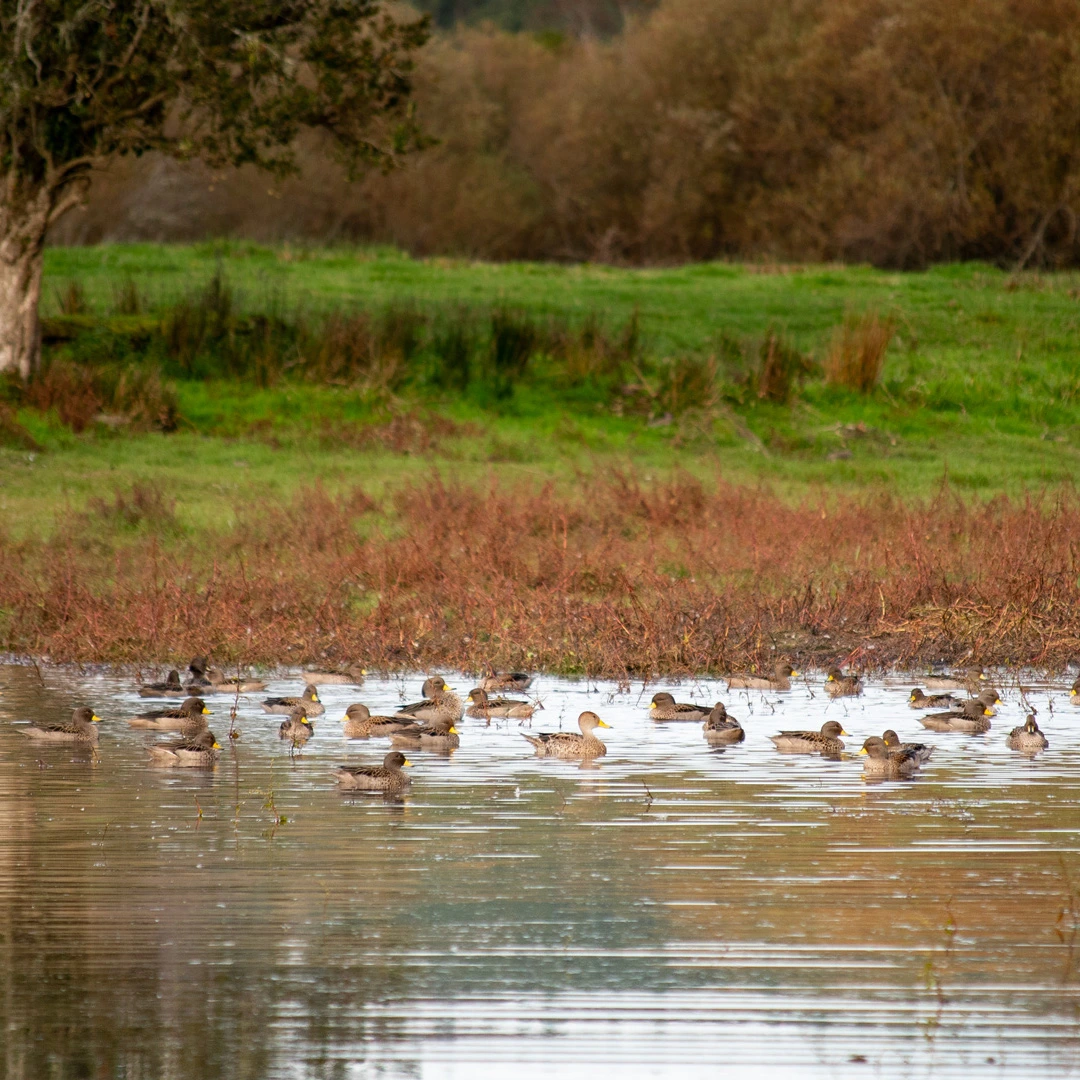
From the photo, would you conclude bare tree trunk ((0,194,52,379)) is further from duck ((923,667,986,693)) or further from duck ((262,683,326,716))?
duck ((923,667,986,693))

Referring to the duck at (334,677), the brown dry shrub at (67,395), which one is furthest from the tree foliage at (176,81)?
the duck at (334,677)

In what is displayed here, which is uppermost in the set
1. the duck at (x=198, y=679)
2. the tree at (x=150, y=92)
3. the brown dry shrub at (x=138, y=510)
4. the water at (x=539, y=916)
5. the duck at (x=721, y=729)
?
the tree at (x=150, y=92)

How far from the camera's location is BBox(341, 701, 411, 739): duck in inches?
436

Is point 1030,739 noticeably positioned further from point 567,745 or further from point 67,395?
point 67,395

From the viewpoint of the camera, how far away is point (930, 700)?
488 inches

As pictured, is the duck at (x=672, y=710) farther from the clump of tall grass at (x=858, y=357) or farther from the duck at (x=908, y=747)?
the clump of tall grass at (x=858, y=357)

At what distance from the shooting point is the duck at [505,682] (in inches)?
508

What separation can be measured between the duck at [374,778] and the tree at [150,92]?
47.9ft

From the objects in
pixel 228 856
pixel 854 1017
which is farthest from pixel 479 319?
pixel 854 1017

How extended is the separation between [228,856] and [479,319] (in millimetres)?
21365

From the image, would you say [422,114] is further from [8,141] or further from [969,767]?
[969,767]

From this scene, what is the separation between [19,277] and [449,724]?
15556mm

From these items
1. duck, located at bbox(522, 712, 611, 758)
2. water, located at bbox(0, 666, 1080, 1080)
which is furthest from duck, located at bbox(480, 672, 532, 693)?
duck, located at bbox(522, 712, 611, 758)

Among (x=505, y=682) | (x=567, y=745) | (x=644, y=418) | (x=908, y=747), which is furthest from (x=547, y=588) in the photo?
(x=644, y=418)
